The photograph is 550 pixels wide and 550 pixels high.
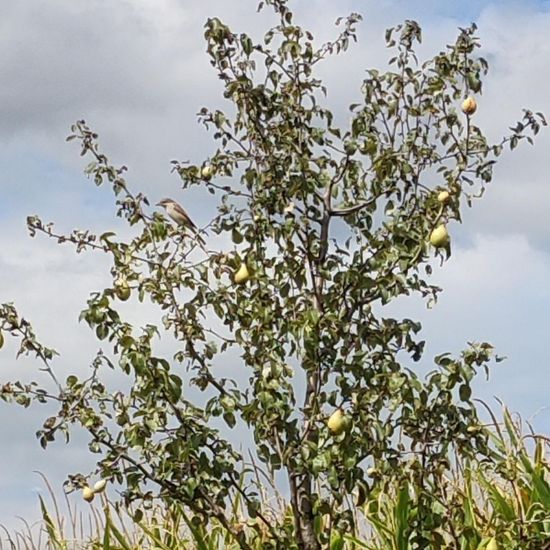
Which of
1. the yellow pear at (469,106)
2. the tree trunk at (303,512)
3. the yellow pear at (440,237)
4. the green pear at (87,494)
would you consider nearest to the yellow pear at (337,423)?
the tree trunk at (303,512)

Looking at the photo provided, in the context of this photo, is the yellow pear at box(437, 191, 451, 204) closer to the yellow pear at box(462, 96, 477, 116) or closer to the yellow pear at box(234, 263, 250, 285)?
the yellow pear at box(462, 96, 477, 116)

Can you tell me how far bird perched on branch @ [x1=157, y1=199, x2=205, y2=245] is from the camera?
5.81m

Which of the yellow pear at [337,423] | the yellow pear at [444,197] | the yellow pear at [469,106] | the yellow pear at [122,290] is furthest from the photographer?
the yellow pear at [469,106]

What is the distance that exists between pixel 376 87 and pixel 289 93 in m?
0.46

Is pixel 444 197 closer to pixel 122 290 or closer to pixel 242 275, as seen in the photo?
pixel 242 275

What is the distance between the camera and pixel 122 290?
18.2 ft

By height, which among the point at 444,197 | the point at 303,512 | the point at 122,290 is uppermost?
the point at 444,197

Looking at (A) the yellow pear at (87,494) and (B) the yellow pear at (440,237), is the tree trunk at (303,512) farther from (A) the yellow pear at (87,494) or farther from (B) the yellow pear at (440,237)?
(B) the yellow pear at (440,237)

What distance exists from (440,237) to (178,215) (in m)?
1.37

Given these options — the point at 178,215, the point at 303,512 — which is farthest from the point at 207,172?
the point at 303,512

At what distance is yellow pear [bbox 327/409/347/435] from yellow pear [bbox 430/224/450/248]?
2.88 ft

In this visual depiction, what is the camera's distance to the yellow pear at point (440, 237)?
5.24 meters

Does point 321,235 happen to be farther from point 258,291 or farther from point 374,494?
point 374,494

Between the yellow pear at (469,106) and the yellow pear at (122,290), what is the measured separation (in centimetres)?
185
